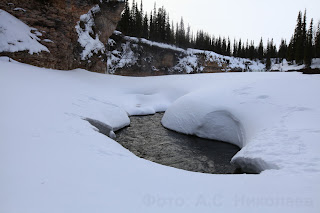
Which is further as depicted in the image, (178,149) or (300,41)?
(300,41)

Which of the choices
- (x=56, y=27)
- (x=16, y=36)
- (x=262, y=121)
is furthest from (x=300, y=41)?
(x=16, y=36)

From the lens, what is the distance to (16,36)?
11727 mm

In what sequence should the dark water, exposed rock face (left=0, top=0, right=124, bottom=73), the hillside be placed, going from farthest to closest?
the hillside → exposed rock face (left=0, top=0, right=124, bottom=73) → the dark water

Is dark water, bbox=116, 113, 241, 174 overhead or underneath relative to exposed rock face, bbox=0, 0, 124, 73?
underneath

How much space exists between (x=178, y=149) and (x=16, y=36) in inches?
494

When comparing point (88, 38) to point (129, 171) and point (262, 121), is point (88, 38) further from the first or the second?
point (129, 171)

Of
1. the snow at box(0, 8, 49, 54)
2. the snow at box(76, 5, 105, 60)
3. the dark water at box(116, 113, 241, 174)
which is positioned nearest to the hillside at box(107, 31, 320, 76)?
the snow at box(76, 5, 105, 60)

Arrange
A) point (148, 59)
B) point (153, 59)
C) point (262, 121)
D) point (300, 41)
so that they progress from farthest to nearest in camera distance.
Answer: point (300, 41)
point (153, 59)
point (148, 59)
point (262, 121)

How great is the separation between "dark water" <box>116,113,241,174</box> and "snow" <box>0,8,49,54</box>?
8.81 metres

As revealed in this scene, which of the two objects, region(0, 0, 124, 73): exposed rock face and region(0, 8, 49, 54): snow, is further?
region(0, 0, 124, 73): exposed rock face

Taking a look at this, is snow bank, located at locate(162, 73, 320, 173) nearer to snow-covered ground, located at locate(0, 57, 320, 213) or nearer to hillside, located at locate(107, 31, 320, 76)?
snow-covered ground, located at locate(0, 57, 320, 213)

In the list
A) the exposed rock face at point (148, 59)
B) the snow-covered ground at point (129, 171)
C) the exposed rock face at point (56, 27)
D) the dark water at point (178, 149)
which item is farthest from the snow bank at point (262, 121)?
the exposed rock face at point (148, 59)

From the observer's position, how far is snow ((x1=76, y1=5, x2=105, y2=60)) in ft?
59.7

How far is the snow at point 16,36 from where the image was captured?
11047 millimetres
